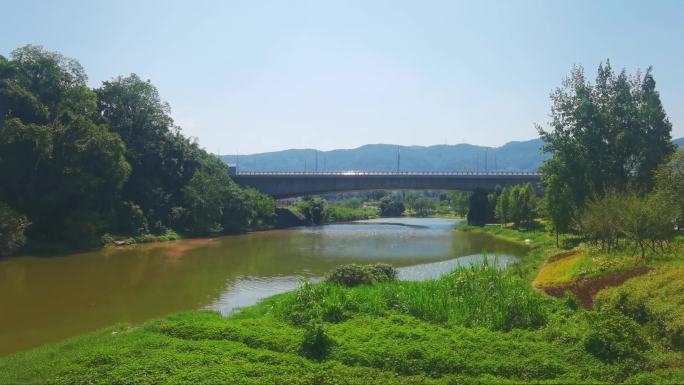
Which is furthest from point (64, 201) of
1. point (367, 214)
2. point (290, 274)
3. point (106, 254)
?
point (367, 214)

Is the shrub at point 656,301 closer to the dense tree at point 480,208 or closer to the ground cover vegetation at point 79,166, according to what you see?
→ the ground cover vegetation at point 79,166

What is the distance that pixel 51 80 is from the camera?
138 ft

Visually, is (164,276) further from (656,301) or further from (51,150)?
(656,301)

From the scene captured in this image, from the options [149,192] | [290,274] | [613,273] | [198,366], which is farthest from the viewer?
[149,192]

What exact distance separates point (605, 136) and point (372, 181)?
38.1m

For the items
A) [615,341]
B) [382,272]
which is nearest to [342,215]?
[382,272]

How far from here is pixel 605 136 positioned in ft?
119

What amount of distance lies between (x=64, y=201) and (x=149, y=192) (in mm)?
12925

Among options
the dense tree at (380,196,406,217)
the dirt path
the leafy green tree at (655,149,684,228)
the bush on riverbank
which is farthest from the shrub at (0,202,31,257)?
the dense tree at (380,196,406,217)

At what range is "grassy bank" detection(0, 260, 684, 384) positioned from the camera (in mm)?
9492

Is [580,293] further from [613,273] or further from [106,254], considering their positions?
[106,254]

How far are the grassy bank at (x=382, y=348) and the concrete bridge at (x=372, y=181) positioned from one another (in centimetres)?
5566

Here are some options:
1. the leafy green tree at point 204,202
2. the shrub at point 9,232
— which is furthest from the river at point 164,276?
the leafy green tree at point 204,202

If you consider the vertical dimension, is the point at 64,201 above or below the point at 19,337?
above
